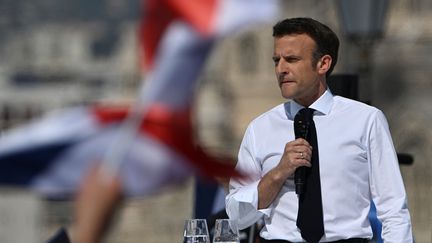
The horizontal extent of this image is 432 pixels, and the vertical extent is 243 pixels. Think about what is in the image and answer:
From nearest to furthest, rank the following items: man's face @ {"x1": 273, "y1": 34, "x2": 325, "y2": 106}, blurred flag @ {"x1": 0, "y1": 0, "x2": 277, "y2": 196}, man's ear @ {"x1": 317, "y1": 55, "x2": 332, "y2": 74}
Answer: blurred flag @ {"x1": 0, "y1": 0, "x2": 277, "y2": 196}, man's face @ {"x1": 273, "y1": 34, "x2": 325, "y2": 106}, man's ear @ {"x1": 317, "y1": 55, "x2": 332, "y2": 74}

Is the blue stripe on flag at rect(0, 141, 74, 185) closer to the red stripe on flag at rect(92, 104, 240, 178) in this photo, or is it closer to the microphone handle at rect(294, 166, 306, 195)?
the red stripe on flag at rect(92, 104, 240, 178)

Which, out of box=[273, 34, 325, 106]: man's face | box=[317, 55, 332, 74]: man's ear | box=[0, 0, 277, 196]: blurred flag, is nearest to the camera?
box=[0, 0, 277, 196]: blurred flag

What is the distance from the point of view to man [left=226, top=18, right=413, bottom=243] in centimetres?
326

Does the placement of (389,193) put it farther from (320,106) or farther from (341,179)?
(320,106)

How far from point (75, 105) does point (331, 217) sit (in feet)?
5.13

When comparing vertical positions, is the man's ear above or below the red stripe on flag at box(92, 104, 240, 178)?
above

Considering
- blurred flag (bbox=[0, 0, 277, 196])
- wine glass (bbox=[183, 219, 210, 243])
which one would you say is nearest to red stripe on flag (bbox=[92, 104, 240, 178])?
blurred flag (bbox=[0, 0, 277, 196])

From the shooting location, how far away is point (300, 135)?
3324 millimetres

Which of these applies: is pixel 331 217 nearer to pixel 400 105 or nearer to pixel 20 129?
pixel 20 129

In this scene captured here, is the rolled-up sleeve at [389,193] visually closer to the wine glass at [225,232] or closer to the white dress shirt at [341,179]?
the white dress shirt at [341,179]

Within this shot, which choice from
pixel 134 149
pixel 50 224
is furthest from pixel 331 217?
pixel 50 224

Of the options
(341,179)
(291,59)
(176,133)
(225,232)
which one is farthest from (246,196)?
(176,133)

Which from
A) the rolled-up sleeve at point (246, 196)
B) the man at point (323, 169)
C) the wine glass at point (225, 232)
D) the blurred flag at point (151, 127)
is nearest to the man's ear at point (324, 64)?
the man at point (323, 169)

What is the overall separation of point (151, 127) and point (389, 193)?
157 cm
